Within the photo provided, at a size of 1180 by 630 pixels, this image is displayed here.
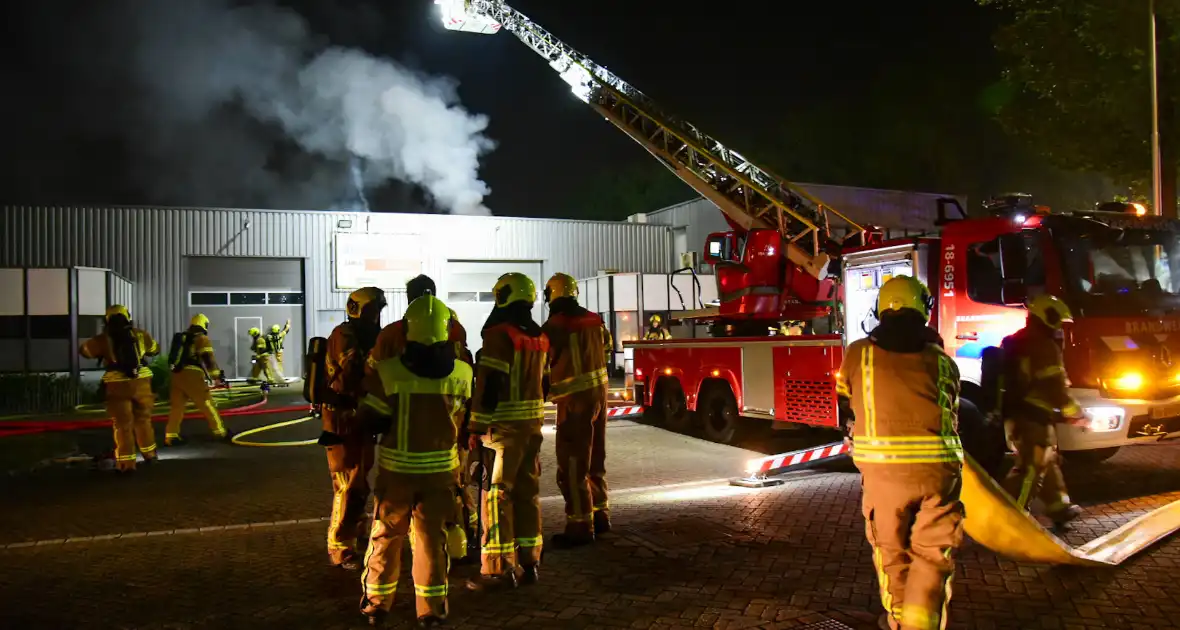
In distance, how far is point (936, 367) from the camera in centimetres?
353

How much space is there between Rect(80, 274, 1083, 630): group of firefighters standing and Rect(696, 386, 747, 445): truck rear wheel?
452 centimetres

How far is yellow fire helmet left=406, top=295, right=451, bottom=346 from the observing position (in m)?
4.06

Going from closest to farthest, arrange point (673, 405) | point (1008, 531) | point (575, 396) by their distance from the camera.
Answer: point (1008, 531), point (575, 396), point (673, 405)

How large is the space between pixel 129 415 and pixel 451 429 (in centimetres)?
620

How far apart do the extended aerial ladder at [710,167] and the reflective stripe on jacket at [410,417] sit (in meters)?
6.71

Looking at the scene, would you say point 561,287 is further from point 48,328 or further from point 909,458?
point 48,328

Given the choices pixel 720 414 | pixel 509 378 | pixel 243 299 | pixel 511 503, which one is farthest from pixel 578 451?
pixel 243 299

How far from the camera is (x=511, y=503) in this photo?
4836 millimetres

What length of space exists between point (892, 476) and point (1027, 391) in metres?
2.90

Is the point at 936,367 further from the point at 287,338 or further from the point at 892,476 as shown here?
the point at 287,338

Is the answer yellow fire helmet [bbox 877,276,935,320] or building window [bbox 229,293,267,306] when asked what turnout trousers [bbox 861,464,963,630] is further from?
building window [bbox 229,293,267,306]

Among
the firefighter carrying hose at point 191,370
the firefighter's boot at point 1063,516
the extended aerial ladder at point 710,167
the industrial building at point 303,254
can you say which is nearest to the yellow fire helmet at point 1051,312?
the firefighter's boot at point 1063,516

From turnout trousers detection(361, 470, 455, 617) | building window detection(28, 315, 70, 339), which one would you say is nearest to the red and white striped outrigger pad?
turnout trousers detection(361, 470, 455, 617)

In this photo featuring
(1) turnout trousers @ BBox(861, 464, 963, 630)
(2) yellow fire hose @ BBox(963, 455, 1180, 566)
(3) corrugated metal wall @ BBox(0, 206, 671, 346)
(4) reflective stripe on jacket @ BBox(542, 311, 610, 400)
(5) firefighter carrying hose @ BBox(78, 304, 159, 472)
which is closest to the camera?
(1) turnout trousers @ BBox(861, 464, 963, 630)
